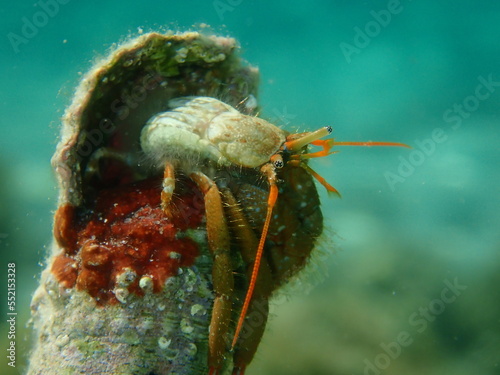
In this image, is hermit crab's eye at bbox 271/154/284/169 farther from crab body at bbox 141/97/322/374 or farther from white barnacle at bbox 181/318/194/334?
white barnacle at bbox 181/318/194/334

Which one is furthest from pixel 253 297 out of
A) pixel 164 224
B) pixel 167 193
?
pixel 167 193

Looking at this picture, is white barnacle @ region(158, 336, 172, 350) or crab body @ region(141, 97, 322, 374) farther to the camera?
crab body @ region(141, 97, 322, 374)

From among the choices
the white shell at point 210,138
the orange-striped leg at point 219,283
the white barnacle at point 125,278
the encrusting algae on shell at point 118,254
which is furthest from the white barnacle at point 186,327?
the white shell at point 210,138

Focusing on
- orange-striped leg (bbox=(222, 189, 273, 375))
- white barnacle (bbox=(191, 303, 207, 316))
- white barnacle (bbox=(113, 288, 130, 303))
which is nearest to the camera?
white barnacle (bbox=(113, 288, 130, 303))

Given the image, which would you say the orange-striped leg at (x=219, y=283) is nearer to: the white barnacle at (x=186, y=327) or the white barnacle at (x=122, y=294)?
the white barnacle at (x=186, y=327)

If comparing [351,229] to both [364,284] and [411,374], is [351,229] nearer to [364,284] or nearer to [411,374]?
[364,284]

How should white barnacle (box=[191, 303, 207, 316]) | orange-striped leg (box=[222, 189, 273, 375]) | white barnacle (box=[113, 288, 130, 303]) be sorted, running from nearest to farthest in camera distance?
white barnacle (box=[113, 288, 130, 303]), white barnacle (box=[191, 303, 207, 316]), orange-striped leg (box=[222, 189, 273, 375])

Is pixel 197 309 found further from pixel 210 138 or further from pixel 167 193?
pixel 210 138

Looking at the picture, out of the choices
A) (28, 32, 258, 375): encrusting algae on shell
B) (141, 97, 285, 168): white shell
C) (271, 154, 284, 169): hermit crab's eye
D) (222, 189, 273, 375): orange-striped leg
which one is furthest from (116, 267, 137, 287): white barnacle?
(271, 154, 284, 169): hermit crab's eye

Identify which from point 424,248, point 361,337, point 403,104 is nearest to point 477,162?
point 424,248
